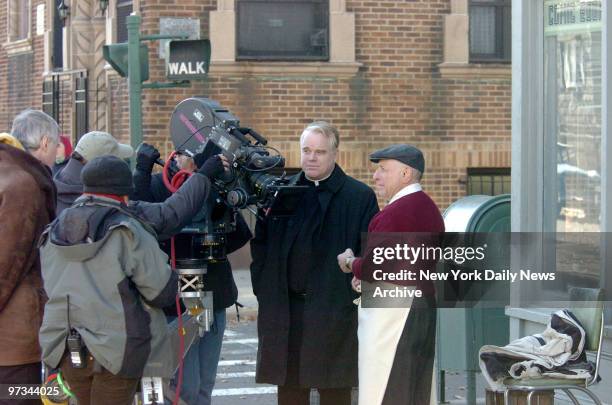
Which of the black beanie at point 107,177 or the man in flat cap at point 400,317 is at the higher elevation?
the black beanie at point 107,177

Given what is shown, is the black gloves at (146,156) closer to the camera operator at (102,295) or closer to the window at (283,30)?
the camera operator at (102,295)

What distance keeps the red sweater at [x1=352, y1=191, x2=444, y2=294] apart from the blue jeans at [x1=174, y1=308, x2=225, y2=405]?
1092 mm

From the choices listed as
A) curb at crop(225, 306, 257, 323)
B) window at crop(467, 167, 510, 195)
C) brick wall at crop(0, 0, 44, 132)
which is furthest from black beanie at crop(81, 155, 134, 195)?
brick wall at crop(0, 0, 44, 132)

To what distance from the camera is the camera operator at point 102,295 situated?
4.86 metres

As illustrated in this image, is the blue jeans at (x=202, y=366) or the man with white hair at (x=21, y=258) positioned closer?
the man with white hair at (x=21, y=258)

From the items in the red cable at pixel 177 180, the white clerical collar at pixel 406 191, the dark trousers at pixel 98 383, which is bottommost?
the dark trousers at pixel 98 383

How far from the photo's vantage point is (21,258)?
5508 millimetres

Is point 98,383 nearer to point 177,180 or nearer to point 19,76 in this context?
point 177,180

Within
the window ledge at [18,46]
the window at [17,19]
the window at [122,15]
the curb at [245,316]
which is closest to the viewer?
the curb at [245,316]

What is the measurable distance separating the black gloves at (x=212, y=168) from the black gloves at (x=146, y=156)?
0.57m

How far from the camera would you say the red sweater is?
554 centimetres

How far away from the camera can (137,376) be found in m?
4.92

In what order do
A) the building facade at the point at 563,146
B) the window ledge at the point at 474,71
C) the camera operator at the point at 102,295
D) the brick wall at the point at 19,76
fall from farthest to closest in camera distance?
the brick wall at the point at 19,76 < the window ledge at the point at 474,71 < the building facade at the point at 563,146 < the camera operator at the point at 102,295

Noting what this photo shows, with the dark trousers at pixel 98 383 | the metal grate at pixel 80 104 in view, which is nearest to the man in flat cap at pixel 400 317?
the dark trousers at pixel 98 383
